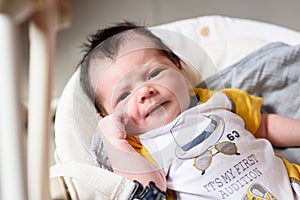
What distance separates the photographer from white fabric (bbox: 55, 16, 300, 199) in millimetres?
754

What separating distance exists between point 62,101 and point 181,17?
77cm

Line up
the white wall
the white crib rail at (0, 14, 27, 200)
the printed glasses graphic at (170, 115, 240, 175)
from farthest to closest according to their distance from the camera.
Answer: the white wall
the printed glasses graphic at (170, 115, 240, 175)
the white crib rail at (0, 14, 27, 200)

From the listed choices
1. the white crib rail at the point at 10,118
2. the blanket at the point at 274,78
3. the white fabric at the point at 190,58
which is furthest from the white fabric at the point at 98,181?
the blanket at the point at 274,78

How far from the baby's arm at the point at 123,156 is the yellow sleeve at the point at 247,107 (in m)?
0.16

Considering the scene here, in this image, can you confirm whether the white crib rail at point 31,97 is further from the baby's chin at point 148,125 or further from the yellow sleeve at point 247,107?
the yellow sleeve at point 247,107

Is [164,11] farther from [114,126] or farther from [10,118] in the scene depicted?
[10,118]

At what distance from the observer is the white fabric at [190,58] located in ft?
2.47

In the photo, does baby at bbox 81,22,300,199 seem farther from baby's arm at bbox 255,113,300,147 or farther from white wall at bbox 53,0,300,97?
white wall at bbox 53,0,300,97

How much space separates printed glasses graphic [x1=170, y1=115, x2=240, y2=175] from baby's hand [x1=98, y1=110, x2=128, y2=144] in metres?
0.06

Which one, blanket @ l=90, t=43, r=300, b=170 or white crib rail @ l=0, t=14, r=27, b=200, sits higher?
white crib rail @ l=0, t=14, r=27, b=200

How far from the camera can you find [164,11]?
156 cm

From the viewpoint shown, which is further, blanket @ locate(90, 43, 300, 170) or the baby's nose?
blanket @ locate(90, 43, 300, 170)

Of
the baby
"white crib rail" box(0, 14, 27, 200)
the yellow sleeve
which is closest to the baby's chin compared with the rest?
the baby

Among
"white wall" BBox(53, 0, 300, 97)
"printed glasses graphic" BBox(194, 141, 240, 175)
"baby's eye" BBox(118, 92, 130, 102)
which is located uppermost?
"baby's eye" BBox(118, 92, 130, 102)
